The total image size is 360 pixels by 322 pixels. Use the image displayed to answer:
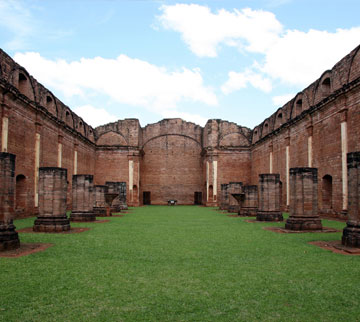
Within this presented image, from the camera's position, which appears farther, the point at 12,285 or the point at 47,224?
the point at 47,224

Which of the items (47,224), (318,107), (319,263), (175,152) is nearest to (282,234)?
(319,263)

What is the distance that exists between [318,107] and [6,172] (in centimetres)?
1509

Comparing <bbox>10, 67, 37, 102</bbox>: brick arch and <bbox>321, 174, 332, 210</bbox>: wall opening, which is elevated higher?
<bbox>10, 67, 37, 102</bbox>: brick arch

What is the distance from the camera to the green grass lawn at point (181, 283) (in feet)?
12.6

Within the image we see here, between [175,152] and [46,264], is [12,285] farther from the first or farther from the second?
[175,152]

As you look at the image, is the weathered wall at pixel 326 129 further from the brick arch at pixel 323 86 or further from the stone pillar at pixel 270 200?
the stone pillar at pixel 270 200

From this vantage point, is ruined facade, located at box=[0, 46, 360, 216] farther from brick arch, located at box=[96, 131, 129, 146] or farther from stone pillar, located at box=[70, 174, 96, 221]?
stone pillar, located at box=[70, 174, 96, 221]

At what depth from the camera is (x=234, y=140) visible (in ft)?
101

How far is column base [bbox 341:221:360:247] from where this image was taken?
7688 millimetres

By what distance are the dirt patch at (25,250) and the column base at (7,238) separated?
0.12m

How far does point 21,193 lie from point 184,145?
1871 centimetres

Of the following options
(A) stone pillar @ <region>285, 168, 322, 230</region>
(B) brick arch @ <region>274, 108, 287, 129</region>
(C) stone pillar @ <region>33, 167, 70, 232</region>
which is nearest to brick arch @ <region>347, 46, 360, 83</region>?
(A) stone pillar @ <region>285, 168, 322, 230</region>

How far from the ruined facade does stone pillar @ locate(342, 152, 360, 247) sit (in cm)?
664

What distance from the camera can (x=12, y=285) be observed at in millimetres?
4797
